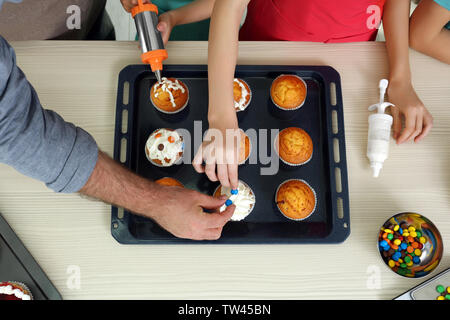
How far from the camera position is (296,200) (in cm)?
94

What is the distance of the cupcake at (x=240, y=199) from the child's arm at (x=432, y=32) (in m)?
0.75

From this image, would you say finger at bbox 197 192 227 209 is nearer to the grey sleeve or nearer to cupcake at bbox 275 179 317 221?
cupcake at bbox 275 179 317 221

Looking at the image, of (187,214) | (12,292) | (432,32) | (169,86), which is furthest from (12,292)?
(432,32)

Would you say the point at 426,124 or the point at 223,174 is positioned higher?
the point at 426,124

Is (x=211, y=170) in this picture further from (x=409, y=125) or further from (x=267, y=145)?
(x=409, y=125)

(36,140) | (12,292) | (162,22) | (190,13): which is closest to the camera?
(36,140)

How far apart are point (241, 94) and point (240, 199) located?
343 mm

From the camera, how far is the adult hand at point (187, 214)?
86cm

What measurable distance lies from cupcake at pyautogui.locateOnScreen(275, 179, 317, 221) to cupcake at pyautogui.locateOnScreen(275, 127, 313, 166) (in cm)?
7

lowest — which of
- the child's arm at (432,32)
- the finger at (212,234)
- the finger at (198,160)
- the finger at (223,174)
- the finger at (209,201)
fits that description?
the finger at (212,234)

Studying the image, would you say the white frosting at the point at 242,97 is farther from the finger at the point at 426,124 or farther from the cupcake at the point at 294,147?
the finger at the point at 426,124

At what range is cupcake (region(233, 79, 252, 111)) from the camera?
1.03 meters

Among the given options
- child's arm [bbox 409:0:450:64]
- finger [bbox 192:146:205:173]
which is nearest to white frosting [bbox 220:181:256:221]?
finger [bbox 192:146:205:173]

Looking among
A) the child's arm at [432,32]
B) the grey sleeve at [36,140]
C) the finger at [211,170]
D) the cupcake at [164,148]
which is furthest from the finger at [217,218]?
the child's arm at [432,32]
